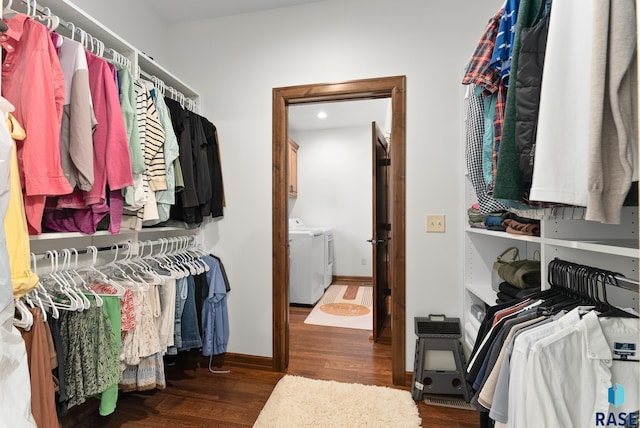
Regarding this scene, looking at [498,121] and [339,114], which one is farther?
[339,114]

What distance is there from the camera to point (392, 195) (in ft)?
7.12

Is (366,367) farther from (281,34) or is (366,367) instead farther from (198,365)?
(281,34)

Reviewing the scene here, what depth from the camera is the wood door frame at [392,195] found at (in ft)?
6.77

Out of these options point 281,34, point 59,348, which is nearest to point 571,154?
point 59,348

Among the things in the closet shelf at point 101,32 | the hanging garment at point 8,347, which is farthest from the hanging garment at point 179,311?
the closet shelf at point 101,32

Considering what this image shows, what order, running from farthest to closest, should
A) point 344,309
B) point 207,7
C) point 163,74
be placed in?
point 344,309, point 207,7, point 163,74

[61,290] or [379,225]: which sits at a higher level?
[379,225]

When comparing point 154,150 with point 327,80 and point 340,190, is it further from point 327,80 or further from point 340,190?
point 340,190

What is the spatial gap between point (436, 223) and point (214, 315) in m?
1.68

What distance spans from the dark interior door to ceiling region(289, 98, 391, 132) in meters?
0.96

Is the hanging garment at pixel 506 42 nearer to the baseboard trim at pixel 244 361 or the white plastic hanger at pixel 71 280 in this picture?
the white plastic hanger at pixel 71 280

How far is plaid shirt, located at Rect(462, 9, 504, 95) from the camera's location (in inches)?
43.7

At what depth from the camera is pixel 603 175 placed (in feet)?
2.04

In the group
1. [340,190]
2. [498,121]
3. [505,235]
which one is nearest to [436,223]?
[505,235]
